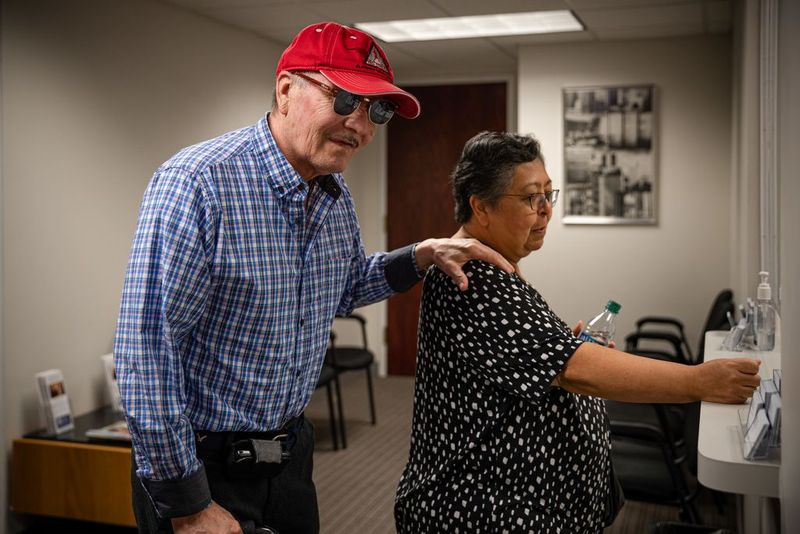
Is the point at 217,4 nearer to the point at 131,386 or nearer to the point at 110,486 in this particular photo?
the point at 110,486

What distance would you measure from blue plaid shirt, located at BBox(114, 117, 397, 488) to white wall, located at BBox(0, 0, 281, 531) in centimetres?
207

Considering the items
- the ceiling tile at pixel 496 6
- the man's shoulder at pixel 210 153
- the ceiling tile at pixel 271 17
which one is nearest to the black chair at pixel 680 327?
the ceiling tile at pixel 496 6

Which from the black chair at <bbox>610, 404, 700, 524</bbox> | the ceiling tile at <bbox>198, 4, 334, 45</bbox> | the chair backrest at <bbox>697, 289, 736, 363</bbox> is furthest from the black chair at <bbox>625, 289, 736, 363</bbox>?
the ceiling tile at <bbox>198, 4, 334, 45</bbox>

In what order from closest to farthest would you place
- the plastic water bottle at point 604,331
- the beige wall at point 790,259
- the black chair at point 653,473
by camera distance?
the beige wall at point 790,259
the plastic water bottle at point 604,331
the black chair at point 653,473

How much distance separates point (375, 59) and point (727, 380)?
0.89 m

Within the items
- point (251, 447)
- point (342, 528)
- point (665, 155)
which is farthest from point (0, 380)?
point (665, 155)

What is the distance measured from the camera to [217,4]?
4.24 meters

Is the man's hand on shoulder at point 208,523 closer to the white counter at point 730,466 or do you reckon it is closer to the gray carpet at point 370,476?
the white counter at point 730,466

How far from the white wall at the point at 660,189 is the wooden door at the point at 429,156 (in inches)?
37.5

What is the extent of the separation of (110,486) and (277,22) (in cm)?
280

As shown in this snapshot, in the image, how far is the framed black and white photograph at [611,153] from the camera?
517 cm

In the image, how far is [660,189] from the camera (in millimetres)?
5215

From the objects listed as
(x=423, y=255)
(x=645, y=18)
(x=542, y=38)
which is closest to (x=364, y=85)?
(x=423, y=255)

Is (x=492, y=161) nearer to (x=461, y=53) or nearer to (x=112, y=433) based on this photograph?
(x=112, y=433)
